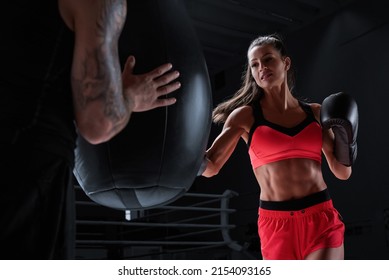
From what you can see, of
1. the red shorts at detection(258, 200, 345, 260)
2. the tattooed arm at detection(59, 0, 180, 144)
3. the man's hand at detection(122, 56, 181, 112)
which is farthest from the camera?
the red shorts at detection(258, 200, 345, 260)

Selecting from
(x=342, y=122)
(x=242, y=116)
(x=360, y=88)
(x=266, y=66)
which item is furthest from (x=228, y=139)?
(x=360, y=88)

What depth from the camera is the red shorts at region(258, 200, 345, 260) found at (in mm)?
1879

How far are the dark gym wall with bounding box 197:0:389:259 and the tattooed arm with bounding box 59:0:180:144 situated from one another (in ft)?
12.4

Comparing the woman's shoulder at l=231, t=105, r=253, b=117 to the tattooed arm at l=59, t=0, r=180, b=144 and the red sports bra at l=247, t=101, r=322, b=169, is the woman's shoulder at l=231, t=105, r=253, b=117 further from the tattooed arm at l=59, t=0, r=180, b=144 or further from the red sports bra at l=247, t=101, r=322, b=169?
the tattooed arm at l=59, t=0, r=180, b=144

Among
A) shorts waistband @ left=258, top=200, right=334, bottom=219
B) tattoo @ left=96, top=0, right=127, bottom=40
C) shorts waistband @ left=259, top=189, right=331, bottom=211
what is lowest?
shorts waistband @ left=258, top=200, right=334, bottom=219

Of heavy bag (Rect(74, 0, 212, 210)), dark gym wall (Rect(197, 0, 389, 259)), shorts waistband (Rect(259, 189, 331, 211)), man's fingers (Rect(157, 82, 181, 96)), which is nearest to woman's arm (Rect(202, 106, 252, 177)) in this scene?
shorts waistband (Rect(259, 189, 331, 211))

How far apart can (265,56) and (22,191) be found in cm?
149

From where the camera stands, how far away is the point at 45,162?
2.90ft

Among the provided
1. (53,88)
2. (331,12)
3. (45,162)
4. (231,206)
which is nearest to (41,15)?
(53,88)

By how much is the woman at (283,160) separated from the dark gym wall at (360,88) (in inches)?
95.6

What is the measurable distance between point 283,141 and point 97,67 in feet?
3.95

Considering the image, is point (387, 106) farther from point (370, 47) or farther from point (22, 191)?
point (22, 191)

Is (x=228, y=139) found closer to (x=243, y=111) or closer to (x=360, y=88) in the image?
(x=243, y=111)

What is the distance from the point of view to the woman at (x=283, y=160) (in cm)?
190
